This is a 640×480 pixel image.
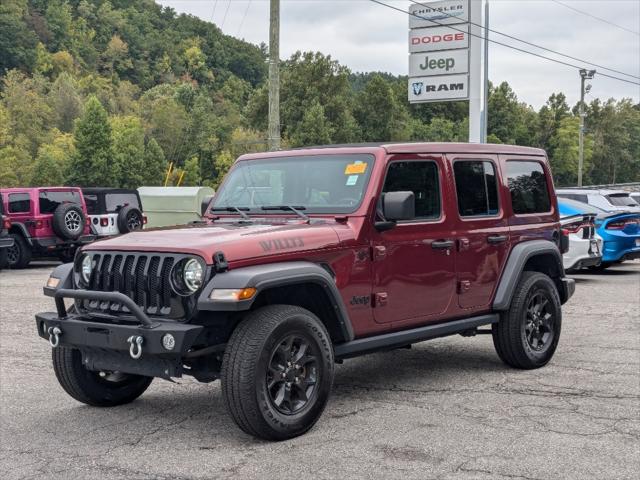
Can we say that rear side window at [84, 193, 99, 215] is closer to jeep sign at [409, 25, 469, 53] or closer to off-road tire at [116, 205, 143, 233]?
off-road tire at [116, 205, 143, 233]

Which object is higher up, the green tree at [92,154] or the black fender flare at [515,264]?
the green tree at [92,154]

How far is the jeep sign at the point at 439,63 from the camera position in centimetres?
3002

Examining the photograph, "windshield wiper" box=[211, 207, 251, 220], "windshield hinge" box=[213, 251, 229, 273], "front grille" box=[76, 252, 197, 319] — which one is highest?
"windshield wiper" box=[211, 207, 251, 220]

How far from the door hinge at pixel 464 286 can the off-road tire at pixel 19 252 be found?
13972 millimetres

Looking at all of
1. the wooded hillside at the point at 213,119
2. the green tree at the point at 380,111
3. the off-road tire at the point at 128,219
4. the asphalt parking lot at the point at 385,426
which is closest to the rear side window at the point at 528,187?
the asphalt parking lot at the point at 385,426

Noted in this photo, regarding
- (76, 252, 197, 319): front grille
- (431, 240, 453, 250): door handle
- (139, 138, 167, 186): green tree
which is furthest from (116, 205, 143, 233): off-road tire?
(139, 138, 167, 186): green tree

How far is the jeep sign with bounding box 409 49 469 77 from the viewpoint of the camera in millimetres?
30022

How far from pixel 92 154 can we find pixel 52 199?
159 feet

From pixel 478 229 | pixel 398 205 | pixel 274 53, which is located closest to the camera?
pixel 398 205

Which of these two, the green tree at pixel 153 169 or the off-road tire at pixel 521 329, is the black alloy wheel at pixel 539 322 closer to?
the off-road tire at pixel 521 329

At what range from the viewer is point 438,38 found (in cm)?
3075

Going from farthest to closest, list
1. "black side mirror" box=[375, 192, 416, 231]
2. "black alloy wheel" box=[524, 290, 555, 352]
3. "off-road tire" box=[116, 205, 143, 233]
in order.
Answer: "off-road tire" box=[116, 205, 143, 233]
"black alloy wheel" box=[524, 290, 555, 352]
"black side mirror" box=[375, 192, 416, 231]

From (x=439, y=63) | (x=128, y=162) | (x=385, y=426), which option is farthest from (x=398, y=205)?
(x=128, y=162)

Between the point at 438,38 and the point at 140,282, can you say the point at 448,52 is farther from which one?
the point at 140,282
